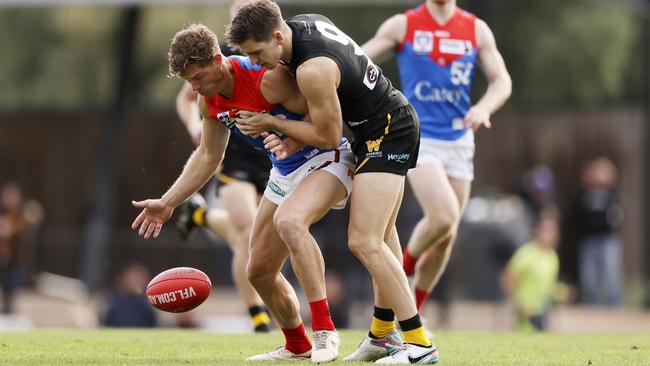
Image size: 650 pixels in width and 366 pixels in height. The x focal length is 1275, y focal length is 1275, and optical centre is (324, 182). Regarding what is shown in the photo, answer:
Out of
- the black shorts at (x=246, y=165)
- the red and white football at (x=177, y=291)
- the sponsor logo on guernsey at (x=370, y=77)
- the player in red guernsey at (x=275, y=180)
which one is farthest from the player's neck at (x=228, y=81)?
the black shorts at (x=246, y=165)

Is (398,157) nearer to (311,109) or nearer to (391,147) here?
(391,147)

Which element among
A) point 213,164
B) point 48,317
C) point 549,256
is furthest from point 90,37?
point 213,164

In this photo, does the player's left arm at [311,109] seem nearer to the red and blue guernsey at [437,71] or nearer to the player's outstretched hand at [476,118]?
A: the player's outstretched hand at [476,118]

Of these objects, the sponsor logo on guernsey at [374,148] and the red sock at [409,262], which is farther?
the red sock at [409,262]

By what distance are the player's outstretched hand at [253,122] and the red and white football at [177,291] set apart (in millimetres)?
1082

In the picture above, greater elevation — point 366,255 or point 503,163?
point 366,255

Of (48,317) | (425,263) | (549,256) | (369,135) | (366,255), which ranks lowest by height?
(48,317)

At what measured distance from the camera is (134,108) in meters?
22.0

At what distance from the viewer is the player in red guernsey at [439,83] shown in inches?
379

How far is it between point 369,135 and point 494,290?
11067 millimetres

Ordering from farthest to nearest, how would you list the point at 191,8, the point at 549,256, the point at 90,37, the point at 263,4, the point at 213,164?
1. the point at 90,37
2. the point at 191,8
3. the point at 549,256
4. the point at 213,164
5. the point at 263,4

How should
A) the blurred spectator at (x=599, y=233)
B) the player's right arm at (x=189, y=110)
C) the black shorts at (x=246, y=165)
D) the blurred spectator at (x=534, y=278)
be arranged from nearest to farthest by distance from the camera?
the player's right arm at (x=189, y=110) → the black shorts at (x=246, y=165) → the blurred spectator at (x=534, y=278) → the blurred spectator at (x=599, y=233)

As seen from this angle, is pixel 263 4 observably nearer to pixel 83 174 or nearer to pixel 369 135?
pixel 369 135

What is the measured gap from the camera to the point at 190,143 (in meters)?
21.2
